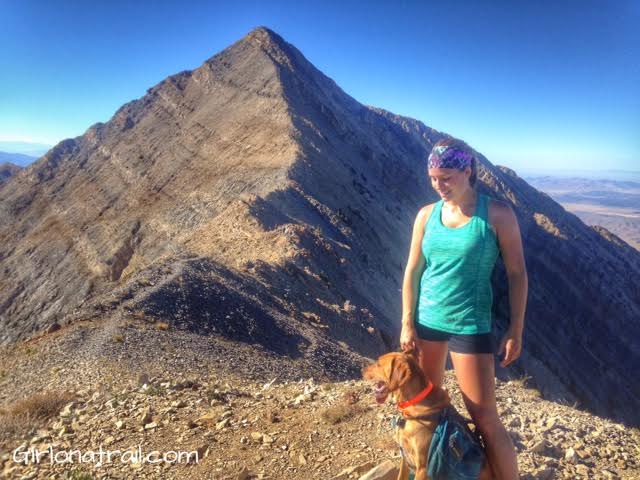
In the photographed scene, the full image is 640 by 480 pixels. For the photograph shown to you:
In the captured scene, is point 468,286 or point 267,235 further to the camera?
point 267,235

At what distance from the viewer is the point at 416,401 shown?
10.2 ft

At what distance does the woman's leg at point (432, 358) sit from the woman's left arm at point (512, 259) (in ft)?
1.50

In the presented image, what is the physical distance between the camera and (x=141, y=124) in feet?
144

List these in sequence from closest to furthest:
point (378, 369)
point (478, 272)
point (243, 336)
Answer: point (478, 272)
point (378, 369)
point (243, 336)

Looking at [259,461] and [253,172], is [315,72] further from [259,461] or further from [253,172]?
[259,461]

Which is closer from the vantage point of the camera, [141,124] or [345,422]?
[345,422]

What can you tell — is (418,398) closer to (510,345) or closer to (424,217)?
(510,345)

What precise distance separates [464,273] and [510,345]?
0.63m

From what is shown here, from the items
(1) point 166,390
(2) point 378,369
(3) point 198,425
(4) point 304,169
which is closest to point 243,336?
(1) point 166,390

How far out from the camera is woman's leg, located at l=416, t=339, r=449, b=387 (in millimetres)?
3249

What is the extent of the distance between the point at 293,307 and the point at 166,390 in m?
6.60

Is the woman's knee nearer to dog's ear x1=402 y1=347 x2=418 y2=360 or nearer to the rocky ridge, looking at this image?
dog's ear x1=402 y1=347 x2=418 y2=360

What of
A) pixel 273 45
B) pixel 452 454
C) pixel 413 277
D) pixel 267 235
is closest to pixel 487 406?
pixel 452 454

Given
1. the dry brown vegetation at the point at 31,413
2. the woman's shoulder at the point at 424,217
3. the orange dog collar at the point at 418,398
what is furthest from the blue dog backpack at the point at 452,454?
the dry brown vegetation at the point at 31,413
